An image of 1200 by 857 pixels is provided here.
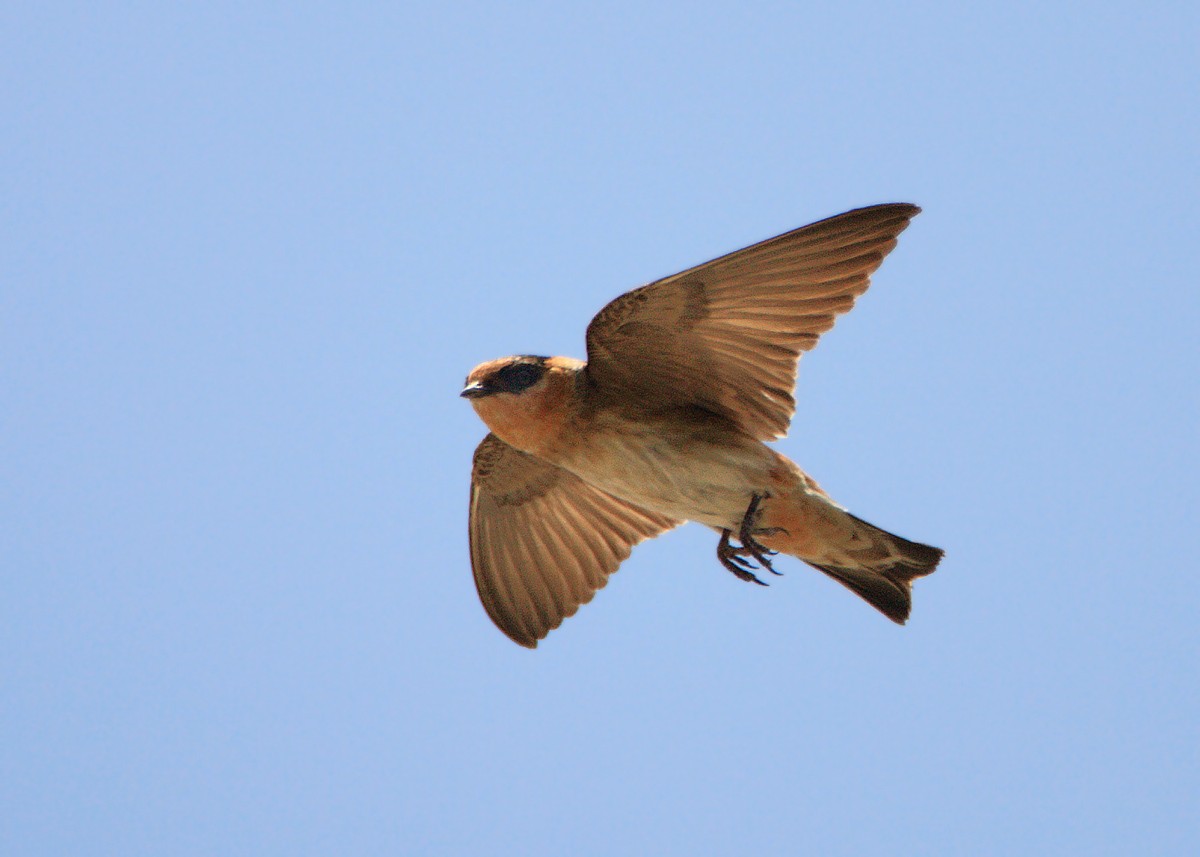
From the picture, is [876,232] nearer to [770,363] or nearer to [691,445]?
[770,363]

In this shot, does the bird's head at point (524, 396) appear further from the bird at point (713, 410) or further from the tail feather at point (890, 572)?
the tail feather at point (890, 572)

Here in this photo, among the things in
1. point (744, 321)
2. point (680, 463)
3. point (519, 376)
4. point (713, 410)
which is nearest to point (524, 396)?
point (519, 376)

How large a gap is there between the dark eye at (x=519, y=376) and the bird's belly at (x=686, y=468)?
1.19ft

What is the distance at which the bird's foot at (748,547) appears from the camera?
639 centimetres

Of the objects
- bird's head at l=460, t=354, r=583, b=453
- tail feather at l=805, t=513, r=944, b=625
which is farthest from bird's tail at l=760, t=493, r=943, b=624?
bird's head at l=460, t=354, r=583, b=453

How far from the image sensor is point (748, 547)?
6.43 metres

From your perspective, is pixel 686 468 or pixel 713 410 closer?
pixel 686 468

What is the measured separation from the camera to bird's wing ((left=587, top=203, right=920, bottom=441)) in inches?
229

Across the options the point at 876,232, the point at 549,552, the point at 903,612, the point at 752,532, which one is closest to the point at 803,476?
the point at 752,532

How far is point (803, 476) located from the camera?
648 cm

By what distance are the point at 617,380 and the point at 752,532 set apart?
871 mm

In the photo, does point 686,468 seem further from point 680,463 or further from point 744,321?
point 744,321

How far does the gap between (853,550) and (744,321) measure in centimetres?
115

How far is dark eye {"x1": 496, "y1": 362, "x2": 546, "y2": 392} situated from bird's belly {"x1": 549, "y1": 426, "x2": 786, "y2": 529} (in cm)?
36
